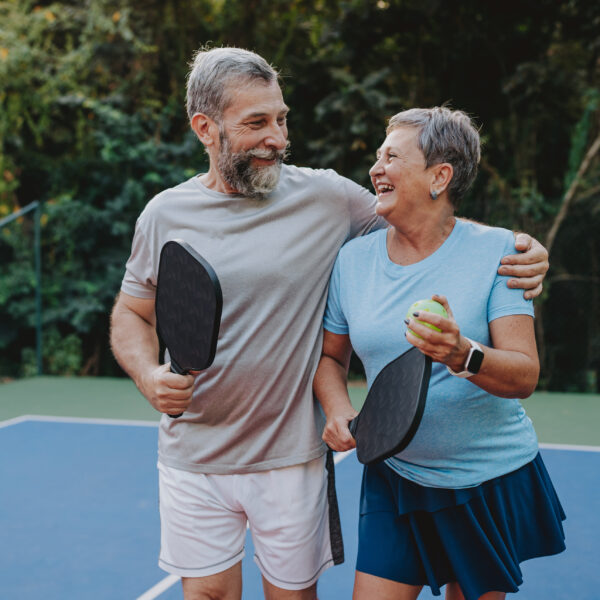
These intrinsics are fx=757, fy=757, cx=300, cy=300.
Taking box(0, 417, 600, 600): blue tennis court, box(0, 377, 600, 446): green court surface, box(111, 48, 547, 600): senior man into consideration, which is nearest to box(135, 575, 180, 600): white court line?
box(0, 417, 600, 600): blue tennis court

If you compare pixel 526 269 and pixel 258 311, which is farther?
pixel 258 311

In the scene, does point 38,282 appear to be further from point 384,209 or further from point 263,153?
point 384,209

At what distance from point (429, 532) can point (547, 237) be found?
23.7 feet

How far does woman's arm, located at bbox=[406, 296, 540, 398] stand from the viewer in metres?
1.65

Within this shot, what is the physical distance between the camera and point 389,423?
1.76 meters

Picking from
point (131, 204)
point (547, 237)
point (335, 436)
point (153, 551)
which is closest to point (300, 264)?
point (335, 436)

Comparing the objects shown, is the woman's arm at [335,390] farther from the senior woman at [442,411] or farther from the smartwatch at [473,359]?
the smartwatch at [473,359]

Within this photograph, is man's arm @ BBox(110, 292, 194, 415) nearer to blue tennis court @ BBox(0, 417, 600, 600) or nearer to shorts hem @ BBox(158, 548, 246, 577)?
shorts hem @ BBox(158, 548, 246, 577)

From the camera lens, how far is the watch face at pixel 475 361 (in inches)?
68.4

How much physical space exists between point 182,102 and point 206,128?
910 cm

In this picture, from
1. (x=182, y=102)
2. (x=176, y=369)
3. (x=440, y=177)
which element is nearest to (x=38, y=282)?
(x=182, y=102)

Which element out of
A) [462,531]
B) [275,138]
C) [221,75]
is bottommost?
[462,531]

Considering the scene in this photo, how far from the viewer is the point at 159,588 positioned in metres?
3.60

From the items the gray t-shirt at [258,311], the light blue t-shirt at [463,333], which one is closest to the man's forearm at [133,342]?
the gray t-shirt at [258,311]
